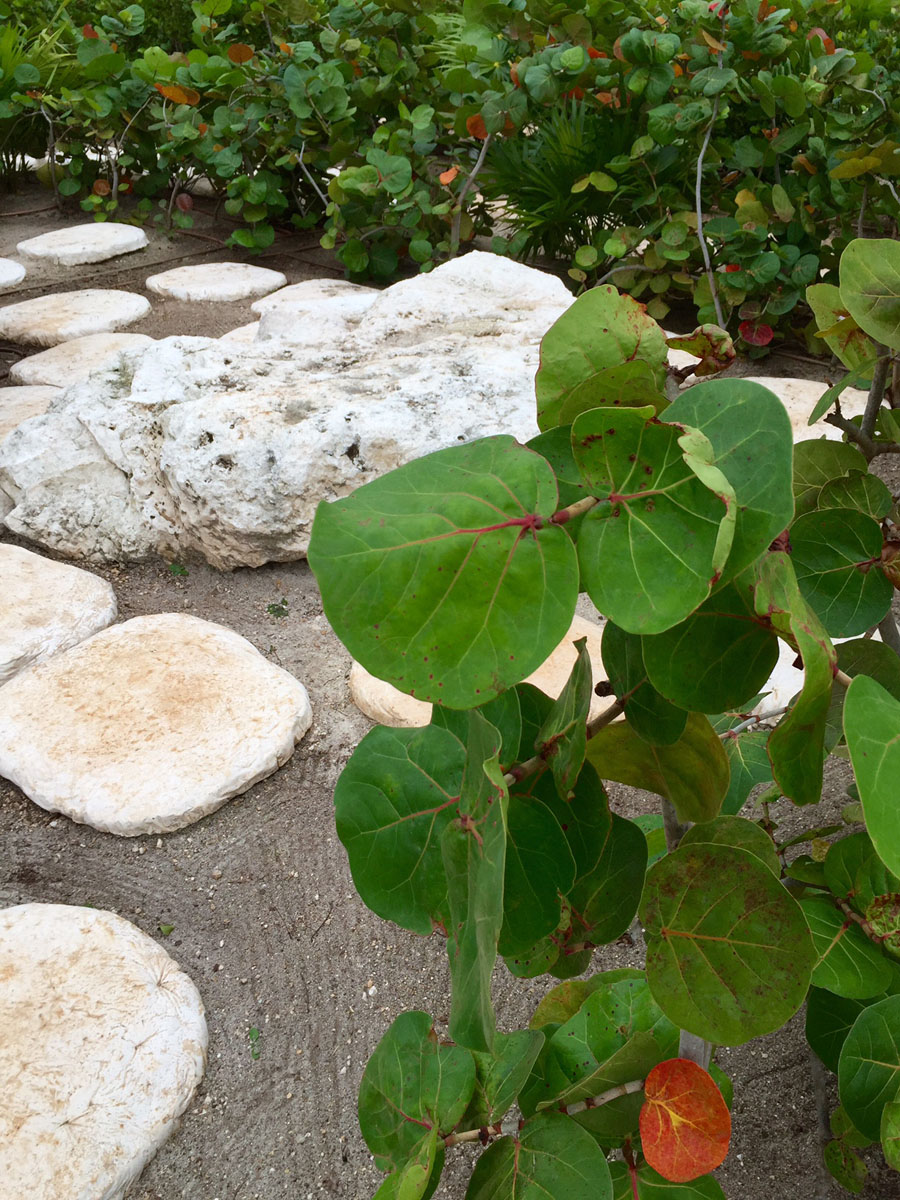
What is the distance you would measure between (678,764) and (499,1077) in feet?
0.80

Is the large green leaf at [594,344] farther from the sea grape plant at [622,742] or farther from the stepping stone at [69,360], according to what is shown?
the stepping stone at [69,360]

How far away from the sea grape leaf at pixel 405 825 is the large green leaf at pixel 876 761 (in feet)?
0.78

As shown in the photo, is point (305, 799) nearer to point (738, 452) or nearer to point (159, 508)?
point (159, 508)

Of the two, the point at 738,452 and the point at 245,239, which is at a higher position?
the point at 738,452

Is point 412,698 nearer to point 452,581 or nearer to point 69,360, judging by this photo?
point 452,581

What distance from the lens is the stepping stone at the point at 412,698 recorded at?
171cm

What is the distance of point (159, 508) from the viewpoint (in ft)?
7.30

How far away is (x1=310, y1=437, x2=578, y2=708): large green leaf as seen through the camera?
389 mm

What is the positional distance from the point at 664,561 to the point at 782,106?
3.32 m

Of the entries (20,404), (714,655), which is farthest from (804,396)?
(714,655)

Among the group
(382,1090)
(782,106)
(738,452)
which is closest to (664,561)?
(738,452)

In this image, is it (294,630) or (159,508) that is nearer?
(294,630)

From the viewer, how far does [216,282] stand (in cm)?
381

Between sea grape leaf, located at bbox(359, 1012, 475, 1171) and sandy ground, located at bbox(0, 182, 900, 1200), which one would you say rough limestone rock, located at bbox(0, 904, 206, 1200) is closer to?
sandy ground, located at bbox(0, 182, 900, 1200)
